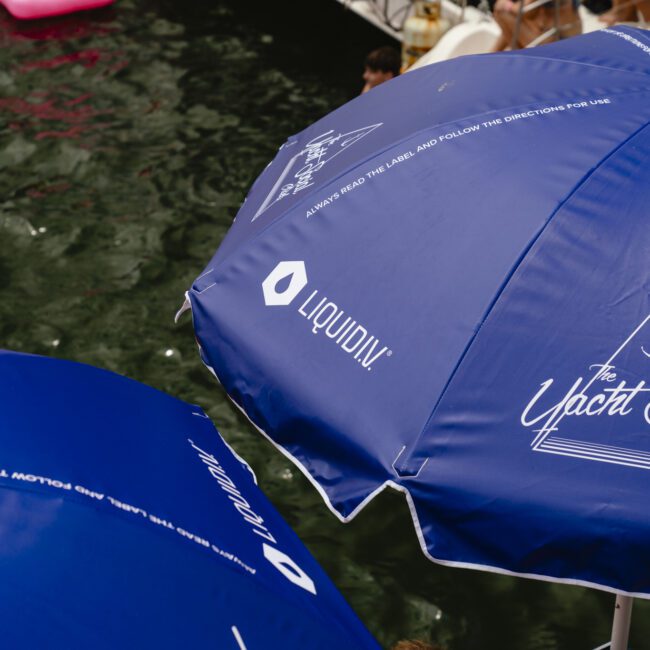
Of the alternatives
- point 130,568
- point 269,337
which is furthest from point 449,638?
point 130,568

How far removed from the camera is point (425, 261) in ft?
10.6

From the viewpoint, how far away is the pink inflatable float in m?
11.3

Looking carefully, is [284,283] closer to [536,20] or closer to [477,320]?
[477,320]

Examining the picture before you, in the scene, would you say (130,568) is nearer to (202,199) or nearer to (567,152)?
(567,152)

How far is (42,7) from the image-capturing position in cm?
1131

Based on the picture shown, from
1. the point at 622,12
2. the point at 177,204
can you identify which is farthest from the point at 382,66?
the point at 177,204

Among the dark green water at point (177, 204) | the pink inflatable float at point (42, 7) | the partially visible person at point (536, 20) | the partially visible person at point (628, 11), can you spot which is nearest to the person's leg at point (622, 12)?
the partially visible person at point (628, 11)

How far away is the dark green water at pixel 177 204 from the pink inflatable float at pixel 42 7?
11 cm

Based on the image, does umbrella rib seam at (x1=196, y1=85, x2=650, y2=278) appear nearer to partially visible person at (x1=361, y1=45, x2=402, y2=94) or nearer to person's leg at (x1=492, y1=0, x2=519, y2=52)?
person's leg at (x1=492, y1=0, x2=519, y2=52)

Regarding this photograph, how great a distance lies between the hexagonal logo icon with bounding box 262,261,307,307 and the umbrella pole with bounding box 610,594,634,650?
4.80ft

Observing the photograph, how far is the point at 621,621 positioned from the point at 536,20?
5.07 m

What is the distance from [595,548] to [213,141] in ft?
23.2

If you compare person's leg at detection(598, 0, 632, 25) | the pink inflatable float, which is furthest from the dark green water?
person's leg at detection(598, 0, 632, 25)

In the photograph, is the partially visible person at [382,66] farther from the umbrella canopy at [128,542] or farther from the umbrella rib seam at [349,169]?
the umbrella canopy at [128,542]
